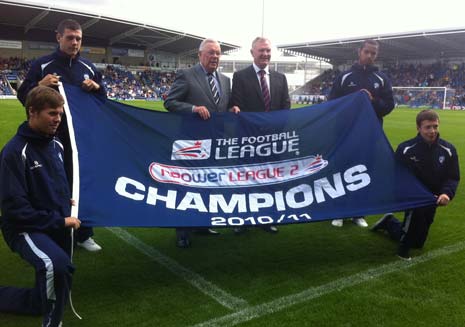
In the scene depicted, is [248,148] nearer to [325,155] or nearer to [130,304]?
[325,155]

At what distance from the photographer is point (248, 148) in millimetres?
3826

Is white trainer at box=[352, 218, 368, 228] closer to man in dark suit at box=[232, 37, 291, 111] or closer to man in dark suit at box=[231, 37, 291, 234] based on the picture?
man in dark suit at box=[231, 37, 291, 234]

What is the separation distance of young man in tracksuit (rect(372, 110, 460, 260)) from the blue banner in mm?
190

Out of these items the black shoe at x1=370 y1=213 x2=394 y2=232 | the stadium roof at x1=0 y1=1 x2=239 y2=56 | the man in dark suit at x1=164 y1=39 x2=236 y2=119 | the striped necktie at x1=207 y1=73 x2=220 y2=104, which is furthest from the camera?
the stadium roof at x1=0 y1=1 x2=239 y2=56

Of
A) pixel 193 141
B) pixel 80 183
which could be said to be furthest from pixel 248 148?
pixel 80 183

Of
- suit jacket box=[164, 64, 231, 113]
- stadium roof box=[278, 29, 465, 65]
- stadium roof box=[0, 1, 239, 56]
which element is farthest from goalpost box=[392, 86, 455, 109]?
suit jacket box=[164, 64, 231, 113]

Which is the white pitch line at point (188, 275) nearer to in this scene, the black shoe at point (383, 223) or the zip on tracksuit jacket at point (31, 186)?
the zip on tracksuit jacket at point (31, 186)

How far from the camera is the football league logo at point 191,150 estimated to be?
3574mm

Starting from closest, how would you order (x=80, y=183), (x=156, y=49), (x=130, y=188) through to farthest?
(x=80, y=183), (x=130, y=188), (x=156, y=49)

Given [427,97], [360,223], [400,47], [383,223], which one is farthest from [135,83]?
[383,223]

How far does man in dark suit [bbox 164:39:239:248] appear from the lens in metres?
4.11

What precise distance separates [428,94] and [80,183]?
35.6 m

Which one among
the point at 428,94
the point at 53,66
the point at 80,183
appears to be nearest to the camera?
the point at 80,183

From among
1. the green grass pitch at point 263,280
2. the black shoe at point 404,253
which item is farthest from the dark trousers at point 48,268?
the black shoe at point 404,253
